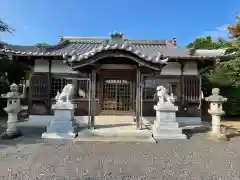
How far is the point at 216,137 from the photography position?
633 cm

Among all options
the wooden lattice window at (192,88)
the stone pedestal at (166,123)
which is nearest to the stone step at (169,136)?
the stone pedestal at (166,123)

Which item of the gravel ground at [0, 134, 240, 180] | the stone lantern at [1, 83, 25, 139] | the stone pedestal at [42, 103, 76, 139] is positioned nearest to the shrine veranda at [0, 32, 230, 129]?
the stone pedestal at [42, 103, 76, 139]

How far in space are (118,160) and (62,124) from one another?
274 centimetres

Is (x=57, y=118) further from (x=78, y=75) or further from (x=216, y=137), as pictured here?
(x=216, y=137)

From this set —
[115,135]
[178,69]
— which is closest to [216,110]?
[178,69]

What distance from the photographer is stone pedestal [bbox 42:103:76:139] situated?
242 inches

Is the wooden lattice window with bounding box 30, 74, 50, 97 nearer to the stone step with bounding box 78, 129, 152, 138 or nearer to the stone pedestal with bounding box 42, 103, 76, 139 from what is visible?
the stone pedestal with bounding box 42, 103, 76, 139

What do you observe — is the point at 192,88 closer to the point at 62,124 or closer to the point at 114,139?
Answer: the point at 114,139

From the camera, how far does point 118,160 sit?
13.9ft

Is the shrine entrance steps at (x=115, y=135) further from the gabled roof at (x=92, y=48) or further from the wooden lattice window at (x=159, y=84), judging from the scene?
the gabled roof at (x=92, y=48)

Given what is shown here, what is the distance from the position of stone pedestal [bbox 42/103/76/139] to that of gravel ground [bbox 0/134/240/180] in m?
0.42

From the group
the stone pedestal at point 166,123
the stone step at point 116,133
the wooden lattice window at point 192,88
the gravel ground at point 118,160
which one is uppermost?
the wooden lattice window at point 192,88

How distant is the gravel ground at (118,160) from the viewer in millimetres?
3502

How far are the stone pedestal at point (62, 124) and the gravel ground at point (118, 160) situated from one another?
1.38 feet
